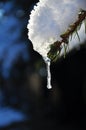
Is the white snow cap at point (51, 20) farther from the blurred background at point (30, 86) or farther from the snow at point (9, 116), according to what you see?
the snow at point (9, 116)

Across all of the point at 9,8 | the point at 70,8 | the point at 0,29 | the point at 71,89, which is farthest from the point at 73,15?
the point at 0,29

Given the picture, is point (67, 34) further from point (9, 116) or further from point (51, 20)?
point (9, 116)

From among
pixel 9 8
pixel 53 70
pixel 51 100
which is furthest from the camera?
pixel 51 100

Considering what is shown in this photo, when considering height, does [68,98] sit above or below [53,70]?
below

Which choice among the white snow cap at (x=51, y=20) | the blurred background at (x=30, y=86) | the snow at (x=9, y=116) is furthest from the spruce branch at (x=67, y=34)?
the snow at (x=9, y=116)

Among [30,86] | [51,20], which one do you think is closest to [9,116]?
[30,86]

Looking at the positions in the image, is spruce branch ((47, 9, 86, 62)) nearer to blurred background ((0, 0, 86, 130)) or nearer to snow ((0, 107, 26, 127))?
blurred background ((0, 0, 86, 130))

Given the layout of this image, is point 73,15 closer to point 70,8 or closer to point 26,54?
point 70,8
